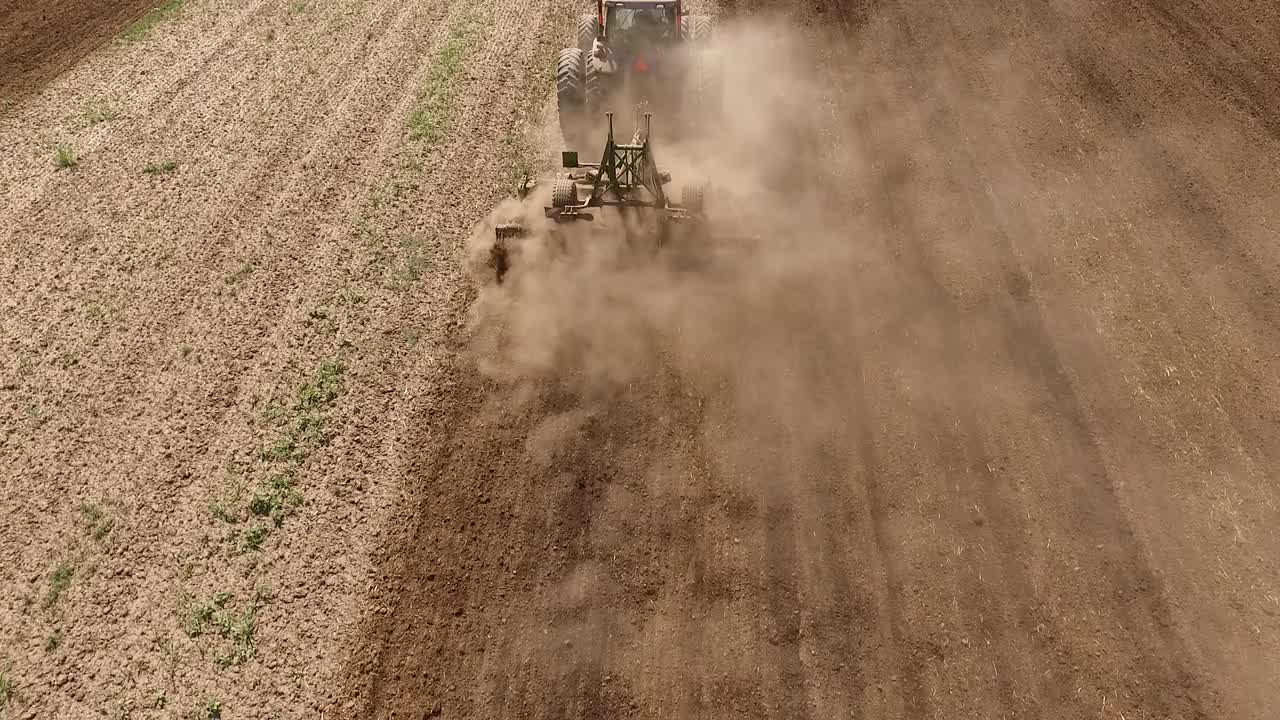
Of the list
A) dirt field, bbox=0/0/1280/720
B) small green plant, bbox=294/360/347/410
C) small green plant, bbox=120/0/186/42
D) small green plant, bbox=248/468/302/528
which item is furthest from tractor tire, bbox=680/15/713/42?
small green plant, bbox=120/0/186/42

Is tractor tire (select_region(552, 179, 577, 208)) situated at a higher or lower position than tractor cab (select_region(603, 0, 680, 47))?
lower

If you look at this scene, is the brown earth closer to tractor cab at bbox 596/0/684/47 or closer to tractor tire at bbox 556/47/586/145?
tractor tire at bbox 556/47/586/145

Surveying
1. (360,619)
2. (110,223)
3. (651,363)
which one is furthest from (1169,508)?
(110,223)

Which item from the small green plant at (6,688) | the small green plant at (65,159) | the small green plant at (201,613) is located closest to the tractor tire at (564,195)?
the small green plant at (201,613)

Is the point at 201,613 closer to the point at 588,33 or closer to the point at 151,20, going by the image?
the point at 588,33

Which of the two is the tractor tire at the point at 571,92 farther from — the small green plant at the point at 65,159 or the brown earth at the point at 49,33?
the brown earth at the point at 49,33

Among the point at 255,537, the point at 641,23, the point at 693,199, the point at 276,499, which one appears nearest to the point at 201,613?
the point at 255,537
